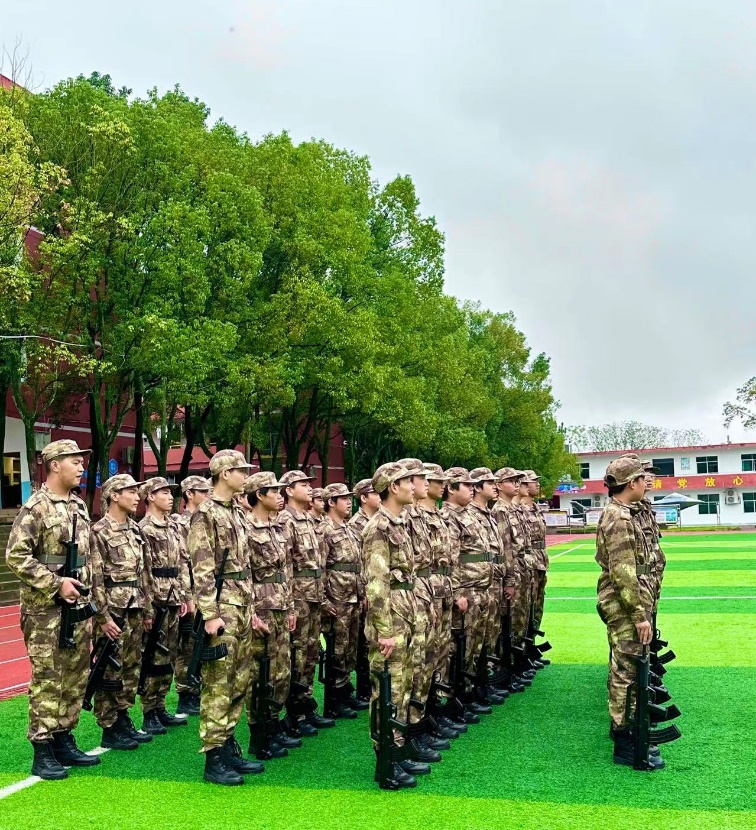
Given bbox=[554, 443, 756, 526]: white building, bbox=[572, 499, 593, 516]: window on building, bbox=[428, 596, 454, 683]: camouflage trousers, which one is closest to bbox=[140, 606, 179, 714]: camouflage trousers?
bbox=[428, 596, 454, 683]: camouflage trousers

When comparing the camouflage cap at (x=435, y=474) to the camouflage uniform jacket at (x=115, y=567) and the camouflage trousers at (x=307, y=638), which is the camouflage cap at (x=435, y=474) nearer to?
the camouflage trousers at (x=307, y=638)

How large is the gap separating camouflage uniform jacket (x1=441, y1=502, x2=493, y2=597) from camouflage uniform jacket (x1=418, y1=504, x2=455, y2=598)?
0.64 metres

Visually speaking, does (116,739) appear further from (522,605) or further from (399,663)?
(522,605)

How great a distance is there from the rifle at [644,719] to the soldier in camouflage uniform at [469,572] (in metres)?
2.17

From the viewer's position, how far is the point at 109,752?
751 centimetres

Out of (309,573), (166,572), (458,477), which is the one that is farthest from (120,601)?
(458,477)

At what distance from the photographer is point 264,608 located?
7.41m

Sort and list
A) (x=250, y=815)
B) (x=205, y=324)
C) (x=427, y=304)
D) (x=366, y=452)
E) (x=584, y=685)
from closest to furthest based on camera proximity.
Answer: (x=250, y=815) < (x=584, y=685) < (x=205, y=324) < (x=427, y=304) < (x=366, y=452)

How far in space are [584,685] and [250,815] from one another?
486cm

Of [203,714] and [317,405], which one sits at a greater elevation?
[317,405]

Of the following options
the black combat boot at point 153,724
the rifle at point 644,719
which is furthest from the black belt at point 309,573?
the rifle at point 644,719

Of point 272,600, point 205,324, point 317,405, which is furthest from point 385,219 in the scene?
point 272,600

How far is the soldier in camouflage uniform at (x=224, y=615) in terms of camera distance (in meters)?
6.62

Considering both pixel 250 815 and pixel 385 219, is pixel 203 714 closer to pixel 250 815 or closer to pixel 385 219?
pixel 250 815
